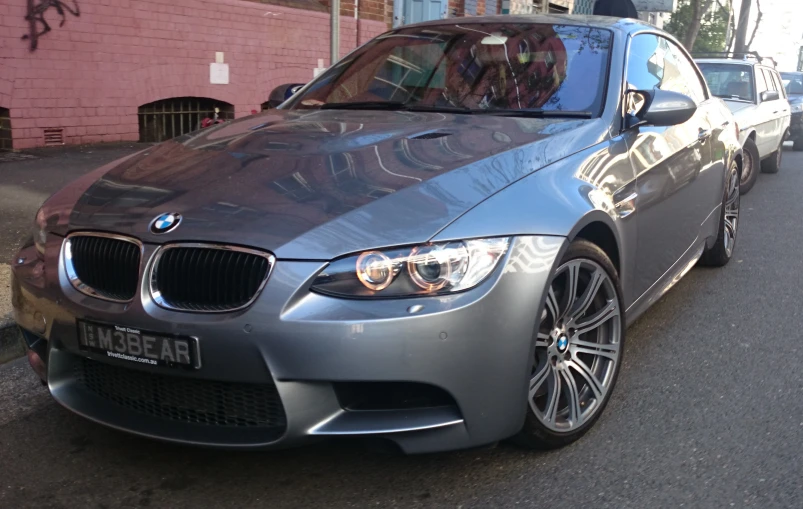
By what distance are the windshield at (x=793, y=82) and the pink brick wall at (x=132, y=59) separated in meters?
11.4

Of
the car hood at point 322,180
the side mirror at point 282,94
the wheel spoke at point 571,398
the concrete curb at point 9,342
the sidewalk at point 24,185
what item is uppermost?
the side mirror at point 282,94

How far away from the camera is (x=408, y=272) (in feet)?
8.61

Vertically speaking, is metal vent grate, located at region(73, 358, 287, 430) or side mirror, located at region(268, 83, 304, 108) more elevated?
side mirror, located at region(268, 83, 304, 108)

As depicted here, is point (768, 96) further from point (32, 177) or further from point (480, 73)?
point (32, 177)

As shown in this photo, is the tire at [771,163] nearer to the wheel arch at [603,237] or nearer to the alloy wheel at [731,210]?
the alloy wheel at [731,210]

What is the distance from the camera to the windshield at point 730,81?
34.9 ft

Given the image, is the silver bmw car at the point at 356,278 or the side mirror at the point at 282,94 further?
the side mirror at the point at 282,94

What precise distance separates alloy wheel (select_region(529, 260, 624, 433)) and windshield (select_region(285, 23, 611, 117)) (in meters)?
0.87

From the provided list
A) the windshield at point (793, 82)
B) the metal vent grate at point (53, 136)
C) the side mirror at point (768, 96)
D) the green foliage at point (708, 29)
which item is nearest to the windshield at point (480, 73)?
the metal vent grate at point (53, 136)

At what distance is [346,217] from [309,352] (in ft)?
1.45

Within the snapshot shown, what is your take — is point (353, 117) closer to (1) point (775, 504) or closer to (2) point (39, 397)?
(2) point (39, 397)

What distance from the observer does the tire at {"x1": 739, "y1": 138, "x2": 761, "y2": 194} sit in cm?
962

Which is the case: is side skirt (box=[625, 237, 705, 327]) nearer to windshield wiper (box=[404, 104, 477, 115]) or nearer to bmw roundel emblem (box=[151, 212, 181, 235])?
windshield wiper (box=[404, 104, 477, 115])

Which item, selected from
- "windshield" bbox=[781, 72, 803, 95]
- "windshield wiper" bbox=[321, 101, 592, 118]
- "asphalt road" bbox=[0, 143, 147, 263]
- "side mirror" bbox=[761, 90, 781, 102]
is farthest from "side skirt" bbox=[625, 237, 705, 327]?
"windshield" bbox=[781, 72, 803, 95]
